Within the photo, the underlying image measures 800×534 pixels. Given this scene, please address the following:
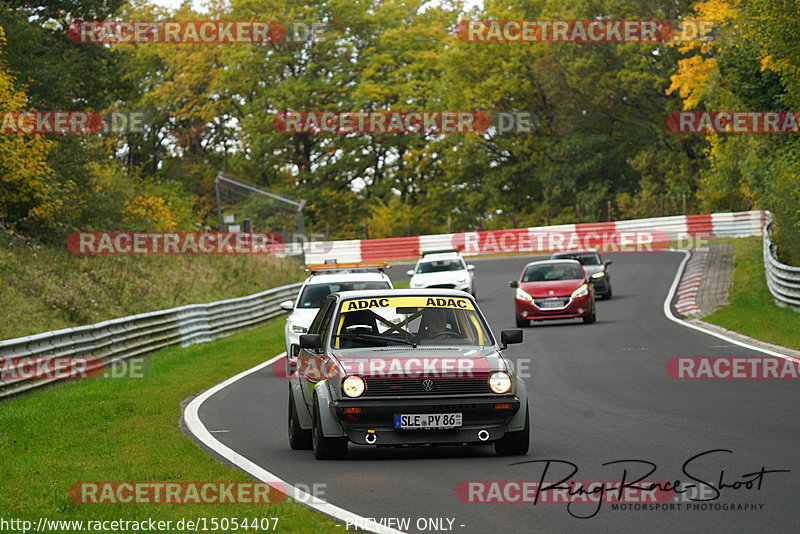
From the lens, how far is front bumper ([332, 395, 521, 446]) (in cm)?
986

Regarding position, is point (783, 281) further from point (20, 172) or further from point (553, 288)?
point (20, 172)

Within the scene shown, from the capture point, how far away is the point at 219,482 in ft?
29.7

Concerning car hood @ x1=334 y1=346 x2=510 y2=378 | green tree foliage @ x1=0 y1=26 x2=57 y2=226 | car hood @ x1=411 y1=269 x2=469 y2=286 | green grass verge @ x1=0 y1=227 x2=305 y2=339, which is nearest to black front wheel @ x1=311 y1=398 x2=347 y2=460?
car hood @ x1=334 y1=346 x2=510 y2=378

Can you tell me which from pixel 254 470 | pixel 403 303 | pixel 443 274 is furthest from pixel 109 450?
pixel 443 274

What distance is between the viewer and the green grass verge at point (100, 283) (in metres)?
24.7

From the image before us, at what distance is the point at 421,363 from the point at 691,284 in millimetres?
28861

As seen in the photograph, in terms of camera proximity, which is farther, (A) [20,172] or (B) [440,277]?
(B) [440,277]

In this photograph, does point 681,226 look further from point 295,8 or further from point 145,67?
point 145,67

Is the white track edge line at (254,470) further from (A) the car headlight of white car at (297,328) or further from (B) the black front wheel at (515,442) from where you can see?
(A) the car headlight of white car at (297,328)

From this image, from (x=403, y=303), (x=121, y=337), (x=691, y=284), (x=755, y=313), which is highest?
(x=403, y=303)

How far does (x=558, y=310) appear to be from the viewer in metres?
27.6

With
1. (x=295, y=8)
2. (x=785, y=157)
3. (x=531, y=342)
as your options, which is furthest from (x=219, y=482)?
(x=295, y=8)

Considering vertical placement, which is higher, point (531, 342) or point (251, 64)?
point (251, 64)

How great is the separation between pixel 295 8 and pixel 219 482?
222 feet
